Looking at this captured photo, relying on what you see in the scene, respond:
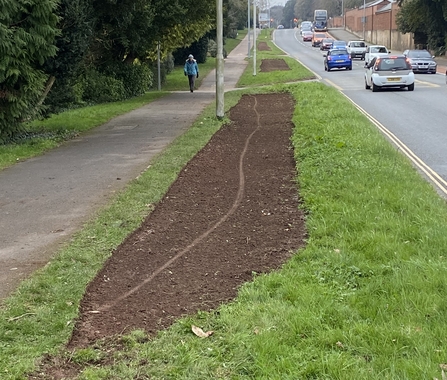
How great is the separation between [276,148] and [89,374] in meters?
9.97

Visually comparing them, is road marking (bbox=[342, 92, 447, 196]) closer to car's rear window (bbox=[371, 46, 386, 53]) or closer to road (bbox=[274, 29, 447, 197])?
road (bbox=[274, 29, 447, 197])

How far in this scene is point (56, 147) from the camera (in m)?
14.8

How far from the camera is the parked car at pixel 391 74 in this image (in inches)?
1072

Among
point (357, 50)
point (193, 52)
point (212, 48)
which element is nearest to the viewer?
point (193, 52)

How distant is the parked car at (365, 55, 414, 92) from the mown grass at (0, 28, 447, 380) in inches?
786

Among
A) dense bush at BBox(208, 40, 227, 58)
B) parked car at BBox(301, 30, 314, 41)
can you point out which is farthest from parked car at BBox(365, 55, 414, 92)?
parked car at BBox(301, 30, 314, 41)

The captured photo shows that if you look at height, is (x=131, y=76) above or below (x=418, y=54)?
below

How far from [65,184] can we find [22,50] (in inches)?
174

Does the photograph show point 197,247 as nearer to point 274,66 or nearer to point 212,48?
point 274,66

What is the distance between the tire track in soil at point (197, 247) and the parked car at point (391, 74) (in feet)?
55.9

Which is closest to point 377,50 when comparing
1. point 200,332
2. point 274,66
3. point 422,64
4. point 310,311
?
point 274,66

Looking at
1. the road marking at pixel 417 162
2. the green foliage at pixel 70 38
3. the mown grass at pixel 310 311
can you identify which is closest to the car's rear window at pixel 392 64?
the road marking at pixel 417 162

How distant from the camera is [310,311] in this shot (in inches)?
190

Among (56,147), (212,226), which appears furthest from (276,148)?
(212,226)
